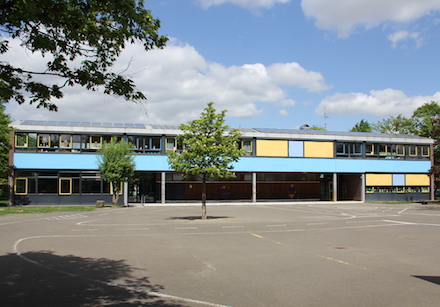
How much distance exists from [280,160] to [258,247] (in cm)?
2893

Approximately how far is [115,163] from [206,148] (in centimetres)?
1343

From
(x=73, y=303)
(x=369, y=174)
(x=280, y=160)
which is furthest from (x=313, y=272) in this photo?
(x=369, y=174)

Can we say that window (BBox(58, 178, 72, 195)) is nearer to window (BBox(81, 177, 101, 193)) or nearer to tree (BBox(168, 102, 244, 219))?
window (BBox(81, 177, 101, 193))

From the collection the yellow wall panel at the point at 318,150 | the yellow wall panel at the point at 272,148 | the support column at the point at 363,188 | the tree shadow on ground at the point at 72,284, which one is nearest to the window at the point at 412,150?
the support column at the point at 363,188

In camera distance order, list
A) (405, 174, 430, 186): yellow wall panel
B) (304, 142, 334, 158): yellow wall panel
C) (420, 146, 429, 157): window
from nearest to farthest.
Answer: (304, 142, 334, 158): yellow wall panel → (405, 174, 430, 186): yellow wall panel → (420, 146, 429, 157): window

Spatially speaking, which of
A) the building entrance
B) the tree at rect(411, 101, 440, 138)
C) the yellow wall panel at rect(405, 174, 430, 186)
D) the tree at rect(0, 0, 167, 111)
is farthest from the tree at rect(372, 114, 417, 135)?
the tree at rect(0, 0, 167, 111)

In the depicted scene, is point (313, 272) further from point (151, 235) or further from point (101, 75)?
point (151, 235)

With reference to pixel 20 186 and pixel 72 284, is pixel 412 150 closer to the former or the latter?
pixel 20 186

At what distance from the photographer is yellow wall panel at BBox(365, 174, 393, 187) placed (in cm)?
4344

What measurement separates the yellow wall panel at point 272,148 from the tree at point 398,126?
3556cm

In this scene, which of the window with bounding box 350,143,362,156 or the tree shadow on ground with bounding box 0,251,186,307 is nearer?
the tree shadow on ground with bounding box 0,251,186,307

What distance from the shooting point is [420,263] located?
10.1 m

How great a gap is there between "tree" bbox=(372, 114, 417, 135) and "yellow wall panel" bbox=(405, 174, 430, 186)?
74.6 feet

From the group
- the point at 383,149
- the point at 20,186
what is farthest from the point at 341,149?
the point at 20,186
